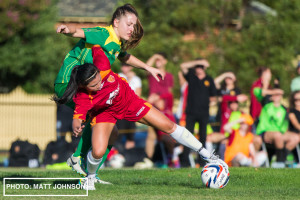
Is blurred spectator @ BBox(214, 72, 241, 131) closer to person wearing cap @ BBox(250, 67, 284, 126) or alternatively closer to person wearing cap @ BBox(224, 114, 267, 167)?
person wearing cap @ BBox(250, 67, 284, 126)

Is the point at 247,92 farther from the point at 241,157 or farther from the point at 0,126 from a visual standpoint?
the point at 241,157

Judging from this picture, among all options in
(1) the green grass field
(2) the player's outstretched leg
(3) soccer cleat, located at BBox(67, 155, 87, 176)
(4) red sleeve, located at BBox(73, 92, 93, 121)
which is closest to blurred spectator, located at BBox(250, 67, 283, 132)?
(1) the green grass field

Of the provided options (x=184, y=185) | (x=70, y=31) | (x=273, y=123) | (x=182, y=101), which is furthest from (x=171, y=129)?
(x=182, y=101)

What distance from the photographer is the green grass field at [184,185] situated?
24.8 ft

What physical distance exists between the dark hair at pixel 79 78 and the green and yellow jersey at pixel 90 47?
311 millimetres

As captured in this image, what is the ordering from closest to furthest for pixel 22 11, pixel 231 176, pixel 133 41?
1. pixel 133 41
2. pixel 231 176
3. pixel 22 11

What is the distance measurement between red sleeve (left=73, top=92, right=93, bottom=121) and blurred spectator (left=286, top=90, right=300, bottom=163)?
22.3ft

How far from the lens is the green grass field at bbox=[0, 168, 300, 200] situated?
24.8 ft

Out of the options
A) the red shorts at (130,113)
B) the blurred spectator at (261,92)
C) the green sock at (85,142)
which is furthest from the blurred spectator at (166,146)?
the red shorts at (130,113)

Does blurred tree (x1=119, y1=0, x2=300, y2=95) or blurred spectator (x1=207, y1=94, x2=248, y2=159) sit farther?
blurred tree (x1=119, y1=0, x2=300, y2=95)

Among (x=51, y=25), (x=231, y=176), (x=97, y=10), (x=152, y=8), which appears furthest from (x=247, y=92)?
(x=231, y=176)

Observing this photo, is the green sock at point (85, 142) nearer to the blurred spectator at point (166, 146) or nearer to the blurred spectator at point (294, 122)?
the blurred spectator at point (294, 122)

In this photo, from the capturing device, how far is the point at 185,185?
873 cm

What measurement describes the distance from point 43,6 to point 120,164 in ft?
48.7
